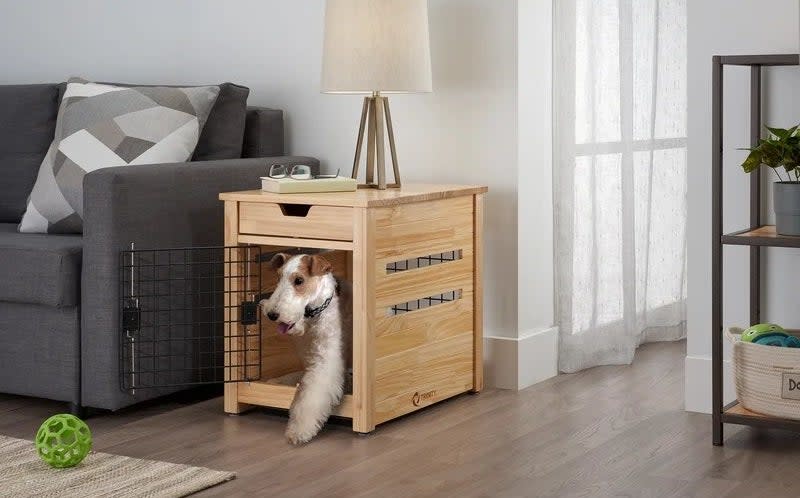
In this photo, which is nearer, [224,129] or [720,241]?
[720,241]

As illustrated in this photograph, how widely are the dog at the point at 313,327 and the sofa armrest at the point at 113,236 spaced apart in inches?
12.9

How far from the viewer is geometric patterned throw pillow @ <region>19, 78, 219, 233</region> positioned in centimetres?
316

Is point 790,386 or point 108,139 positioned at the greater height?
point 108,139

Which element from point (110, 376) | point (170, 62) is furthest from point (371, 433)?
point (170, 62)

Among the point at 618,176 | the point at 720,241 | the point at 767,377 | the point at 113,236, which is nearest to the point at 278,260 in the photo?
the point at 113,236

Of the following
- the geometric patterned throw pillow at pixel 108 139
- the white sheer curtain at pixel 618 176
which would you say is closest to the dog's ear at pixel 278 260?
the geometric patterned throw pillow at pixel 108 139

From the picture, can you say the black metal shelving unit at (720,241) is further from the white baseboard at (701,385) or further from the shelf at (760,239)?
the white baseboard at (701,385)

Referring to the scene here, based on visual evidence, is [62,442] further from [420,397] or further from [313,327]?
[420,397]

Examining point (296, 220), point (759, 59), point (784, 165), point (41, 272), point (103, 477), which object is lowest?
point (103, 477)

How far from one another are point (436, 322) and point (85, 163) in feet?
3.38

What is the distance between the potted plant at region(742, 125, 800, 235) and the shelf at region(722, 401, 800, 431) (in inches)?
16.0

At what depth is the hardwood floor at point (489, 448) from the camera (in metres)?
2.35

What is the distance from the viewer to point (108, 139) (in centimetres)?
319

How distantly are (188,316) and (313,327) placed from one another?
1.28 ft
